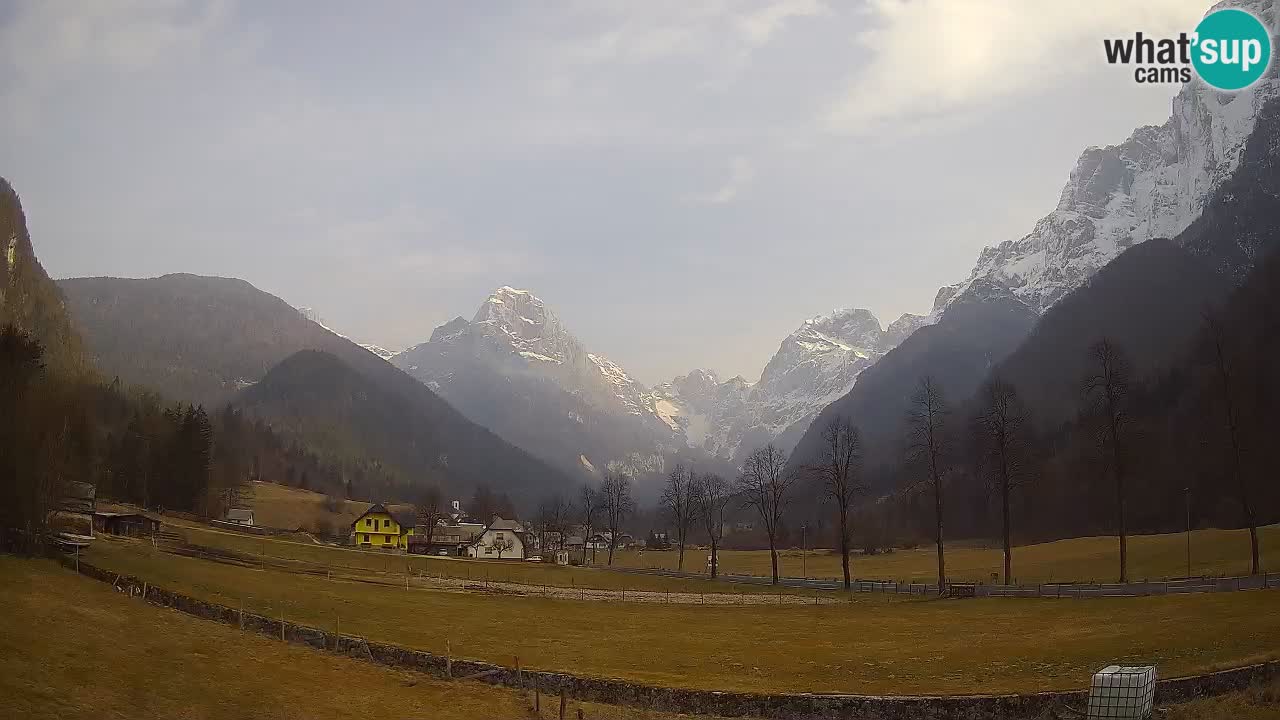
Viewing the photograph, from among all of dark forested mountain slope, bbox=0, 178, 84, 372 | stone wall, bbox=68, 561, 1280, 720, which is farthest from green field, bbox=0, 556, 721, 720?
dark forested mountain slope, bbox=0, 178, 84, 372

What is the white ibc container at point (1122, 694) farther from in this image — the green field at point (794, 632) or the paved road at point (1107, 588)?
the paved road at point (1107, 588)

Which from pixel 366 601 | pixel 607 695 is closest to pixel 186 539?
pixel 366 601

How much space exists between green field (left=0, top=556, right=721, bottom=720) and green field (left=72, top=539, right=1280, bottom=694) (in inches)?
203

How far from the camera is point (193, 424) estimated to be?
127750mm

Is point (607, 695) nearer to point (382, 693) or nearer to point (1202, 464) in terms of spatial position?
point (382, 693)

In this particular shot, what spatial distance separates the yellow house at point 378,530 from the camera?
153625 millimetres

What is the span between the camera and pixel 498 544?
159m

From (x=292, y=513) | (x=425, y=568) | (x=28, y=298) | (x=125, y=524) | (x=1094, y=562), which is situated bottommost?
(x=425, y=568)

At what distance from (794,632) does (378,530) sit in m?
120

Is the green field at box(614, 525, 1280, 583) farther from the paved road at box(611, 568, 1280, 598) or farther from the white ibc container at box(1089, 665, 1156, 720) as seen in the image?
the white ibc container at box(1089, 665, 1156, 720)

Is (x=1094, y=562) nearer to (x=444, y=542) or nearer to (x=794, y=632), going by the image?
(x=794, y=632)

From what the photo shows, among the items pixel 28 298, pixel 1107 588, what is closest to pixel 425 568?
pixel 1107 588

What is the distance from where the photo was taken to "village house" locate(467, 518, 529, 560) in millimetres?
158625

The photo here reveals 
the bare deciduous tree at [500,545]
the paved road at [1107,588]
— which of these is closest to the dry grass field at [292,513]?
the bare deciduous tree at [500,545]
